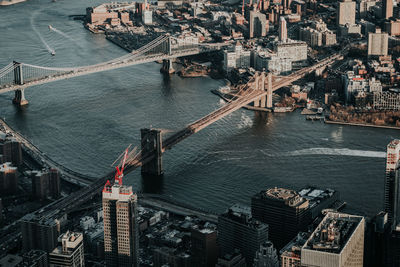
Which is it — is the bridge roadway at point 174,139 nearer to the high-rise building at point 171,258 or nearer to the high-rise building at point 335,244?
the high-rise building at point 171,258

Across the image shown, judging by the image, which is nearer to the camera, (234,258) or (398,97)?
(234,258)

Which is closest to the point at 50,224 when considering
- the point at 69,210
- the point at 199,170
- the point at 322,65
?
the point at 69,210

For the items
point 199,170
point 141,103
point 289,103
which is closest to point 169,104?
point 141,103

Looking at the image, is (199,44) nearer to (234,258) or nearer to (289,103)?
(289,103)

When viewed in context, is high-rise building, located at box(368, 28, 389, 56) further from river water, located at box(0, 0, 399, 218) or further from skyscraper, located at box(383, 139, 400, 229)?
skyscraper, located at box(383, 139, 400, 229)

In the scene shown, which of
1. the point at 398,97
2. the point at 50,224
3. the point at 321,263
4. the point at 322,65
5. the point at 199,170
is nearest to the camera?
the point at 321,263

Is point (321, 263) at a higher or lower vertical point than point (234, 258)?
Answer: higher

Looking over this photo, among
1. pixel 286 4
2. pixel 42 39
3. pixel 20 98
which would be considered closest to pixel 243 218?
pixel 20 98

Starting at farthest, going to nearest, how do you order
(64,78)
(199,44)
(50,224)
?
(199,44)
(64,78)
(50,224)
